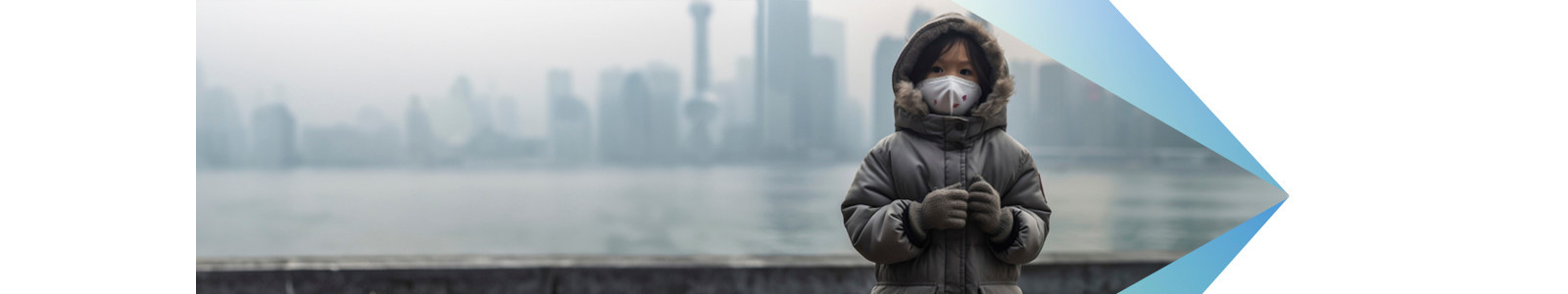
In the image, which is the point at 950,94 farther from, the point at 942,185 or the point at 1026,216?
the point at 1026,216

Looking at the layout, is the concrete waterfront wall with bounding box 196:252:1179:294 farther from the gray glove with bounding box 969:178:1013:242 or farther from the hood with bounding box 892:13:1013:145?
the gray glove with bounding box 969:178:1013:242

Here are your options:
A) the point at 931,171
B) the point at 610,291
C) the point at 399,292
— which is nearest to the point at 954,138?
the point at 931,171

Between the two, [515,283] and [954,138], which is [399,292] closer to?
[515,283]

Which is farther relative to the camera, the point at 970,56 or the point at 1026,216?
the point at 970,56

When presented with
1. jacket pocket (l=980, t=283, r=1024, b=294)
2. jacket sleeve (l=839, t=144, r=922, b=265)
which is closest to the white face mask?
jacket sleeve (l=839, t=144, r=922, b=265)

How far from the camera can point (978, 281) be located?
334cm

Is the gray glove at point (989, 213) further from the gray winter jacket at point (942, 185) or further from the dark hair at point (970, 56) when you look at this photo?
the dark hair at point (970, 56)

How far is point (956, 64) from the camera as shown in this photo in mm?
3521

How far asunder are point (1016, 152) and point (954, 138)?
26 centimetres

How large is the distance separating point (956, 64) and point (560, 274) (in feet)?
12.5

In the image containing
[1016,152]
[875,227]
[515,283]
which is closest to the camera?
[875,227]

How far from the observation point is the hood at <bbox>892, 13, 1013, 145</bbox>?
343 cm

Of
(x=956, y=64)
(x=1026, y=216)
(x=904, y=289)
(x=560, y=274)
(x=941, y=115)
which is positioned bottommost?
(x=560, y=274)

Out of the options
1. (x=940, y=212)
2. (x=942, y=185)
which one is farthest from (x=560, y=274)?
(x=940, y=212)
